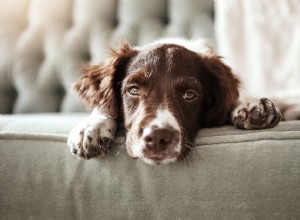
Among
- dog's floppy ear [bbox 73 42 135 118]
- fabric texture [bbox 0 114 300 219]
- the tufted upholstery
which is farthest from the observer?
the tufted upholstery

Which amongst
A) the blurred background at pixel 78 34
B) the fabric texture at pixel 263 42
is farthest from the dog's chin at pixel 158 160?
the blurred background at pixel 78 34

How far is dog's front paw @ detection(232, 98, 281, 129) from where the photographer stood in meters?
1.51

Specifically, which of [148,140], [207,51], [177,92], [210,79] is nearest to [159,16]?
[207,51]

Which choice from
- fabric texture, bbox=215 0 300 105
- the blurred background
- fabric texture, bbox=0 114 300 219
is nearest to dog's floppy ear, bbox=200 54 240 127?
fabric texture, bbox=0 114 300 219

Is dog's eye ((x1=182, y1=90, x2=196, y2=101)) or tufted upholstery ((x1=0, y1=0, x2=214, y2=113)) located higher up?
dog's eye ((x1=182, y1=90, x2=196, y2=101))

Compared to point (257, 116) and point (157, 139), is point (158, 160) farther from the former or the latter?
point (257, 116)

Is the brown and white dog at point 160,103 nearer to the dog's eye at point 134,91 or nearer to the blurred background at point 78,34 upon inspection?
the dog's eye at point 134,91

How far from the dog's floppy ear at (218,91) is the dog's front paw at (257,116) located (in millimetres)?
95

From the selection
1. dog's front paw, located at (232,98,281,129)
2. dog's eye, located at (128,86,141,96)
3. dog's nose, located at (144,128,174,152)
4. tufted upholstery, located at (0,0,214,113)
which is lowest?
tufted upholstery, located at (0,0,214,113)

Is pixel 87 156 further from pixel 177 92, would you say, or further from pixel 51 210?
pixel 177 92

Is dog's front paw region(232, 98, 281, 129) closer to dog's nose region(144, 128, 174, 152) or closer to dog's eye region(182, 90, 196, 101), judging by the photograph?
dog's eye region(182, 90, 196, 101)

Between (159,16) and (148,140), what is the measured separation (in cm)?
171

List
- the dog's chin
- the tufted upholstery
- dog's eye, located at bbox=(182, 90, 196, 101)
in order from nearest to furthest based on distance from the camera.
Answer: the dog's chin < dog's eye, located at bbox=(182, 90, 196, 101) < the tufted upholstery

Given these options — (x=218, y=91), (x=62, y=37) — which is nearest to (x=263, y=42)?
(x=218, y=91)
